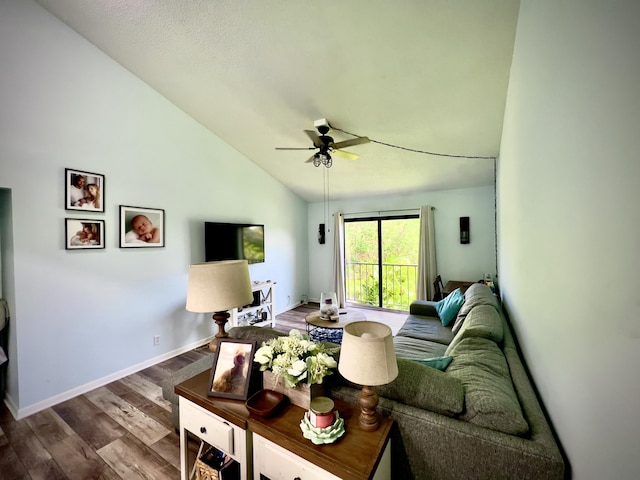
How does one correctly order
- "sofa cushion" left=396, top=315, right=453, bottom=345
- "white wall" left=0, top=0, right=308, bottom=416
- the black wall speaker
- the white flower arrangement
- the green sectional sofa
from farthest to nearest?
the black wall speaker, "sofa cushion" left=396, top=315, right=453, bottom=345, "white wall" left=0, top=0, right=308, bottom=416, the white flower arrangement, the green sectional sofa

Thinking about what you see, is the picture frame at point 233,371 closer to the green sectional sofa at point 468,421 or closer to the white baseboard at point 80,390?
the green sectional sofa at point 468,421

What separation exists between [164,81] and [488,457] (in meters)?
Result: 4.13

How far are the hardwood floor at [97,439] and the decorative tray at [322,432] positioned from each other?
51.2 inches

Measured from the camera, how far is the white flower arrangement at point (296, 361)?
45.8 inches

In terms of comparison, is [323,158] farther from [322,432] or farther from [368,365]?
[322,432]

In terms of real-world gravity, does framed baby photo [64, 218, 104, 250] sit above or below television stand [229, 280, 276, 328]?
above

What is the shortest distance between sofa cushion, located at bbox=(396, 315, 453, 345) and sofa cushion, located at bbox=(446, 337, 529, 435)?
3.88 feet

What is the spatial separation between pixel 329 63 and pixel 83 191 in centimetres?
269

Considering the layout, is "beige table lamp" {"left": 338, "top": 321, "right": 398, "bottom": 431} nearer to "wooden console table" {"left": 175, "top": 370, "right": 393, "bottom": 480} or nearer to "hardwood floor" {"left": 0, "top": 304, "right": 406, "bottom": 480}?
"wooden console table" {"left": 175, "top": 370, "right": 393, "bottom": 480}

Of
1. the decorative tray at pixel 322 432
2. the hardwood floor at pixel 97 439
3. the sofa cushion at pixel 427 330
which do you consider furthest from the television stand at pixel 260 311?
the decorative tray at pixel 322 432

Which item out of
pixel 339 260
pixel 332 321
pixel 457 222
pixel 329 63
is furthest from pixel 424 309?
pixel 329 63

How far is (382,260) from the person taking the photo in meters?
5.31

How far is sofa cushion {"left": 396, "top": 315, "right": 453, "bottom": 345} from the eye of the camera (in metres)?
2.73

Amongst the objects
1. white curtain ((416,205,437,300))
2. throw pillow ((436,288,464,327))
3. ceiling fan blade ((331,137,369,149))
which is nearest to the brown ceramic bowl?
ceiling fan blade ((331,137,369,149))
